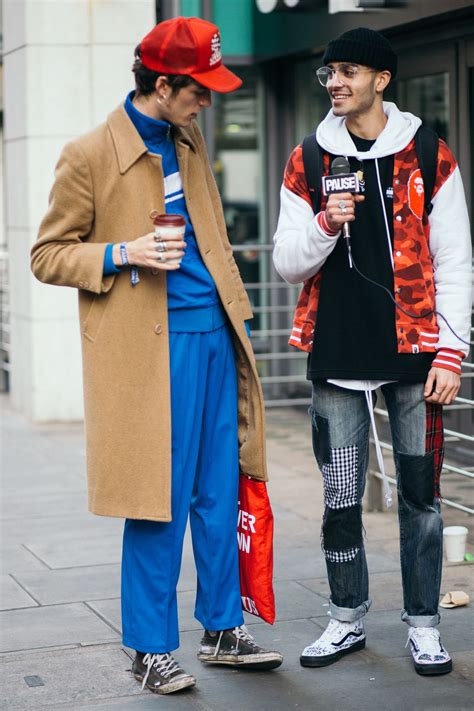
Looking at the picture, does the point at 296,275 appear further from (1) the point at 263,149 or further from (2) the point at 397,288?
(1) the point at 263,149

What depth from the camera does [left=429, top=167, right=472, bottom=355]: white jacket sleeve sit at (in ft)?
13.9

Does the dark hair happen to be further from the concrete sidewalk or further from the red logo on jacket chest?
the concrete sidewalk

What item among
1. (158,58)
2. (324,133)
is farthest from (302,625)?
(158,58)

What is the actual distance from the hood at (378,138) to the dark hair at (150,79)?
1.71 ft

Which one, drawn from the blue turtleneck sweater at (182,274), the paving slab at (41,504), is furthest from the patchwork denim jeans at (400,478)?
the paving slab at (41,504)

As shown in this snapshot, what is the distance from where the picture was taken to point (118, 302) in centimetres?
414

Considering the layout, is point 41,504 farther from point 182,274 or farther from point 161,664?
point 182,274

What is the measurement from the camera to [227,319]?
170 inches

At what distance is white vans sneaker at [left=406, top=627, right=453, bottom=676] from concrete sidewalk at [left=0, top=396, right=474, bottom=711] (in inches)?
1.4

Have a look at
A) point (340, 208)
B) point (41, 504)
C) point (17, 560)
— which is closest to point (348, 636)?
point (340, 208)

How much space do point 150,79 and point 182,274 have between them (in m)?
0.62

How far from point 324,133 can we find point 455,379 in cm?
91

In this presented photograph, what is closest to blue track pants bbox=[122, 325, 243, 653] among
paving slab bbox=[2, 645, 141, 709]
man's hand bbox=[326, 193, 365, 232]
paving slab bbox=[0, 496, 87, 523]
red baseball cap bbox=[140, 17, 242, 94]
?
paving slab bbox=[2, 645, 141, 709]

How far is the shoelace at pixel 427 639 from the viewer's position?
173 inches
